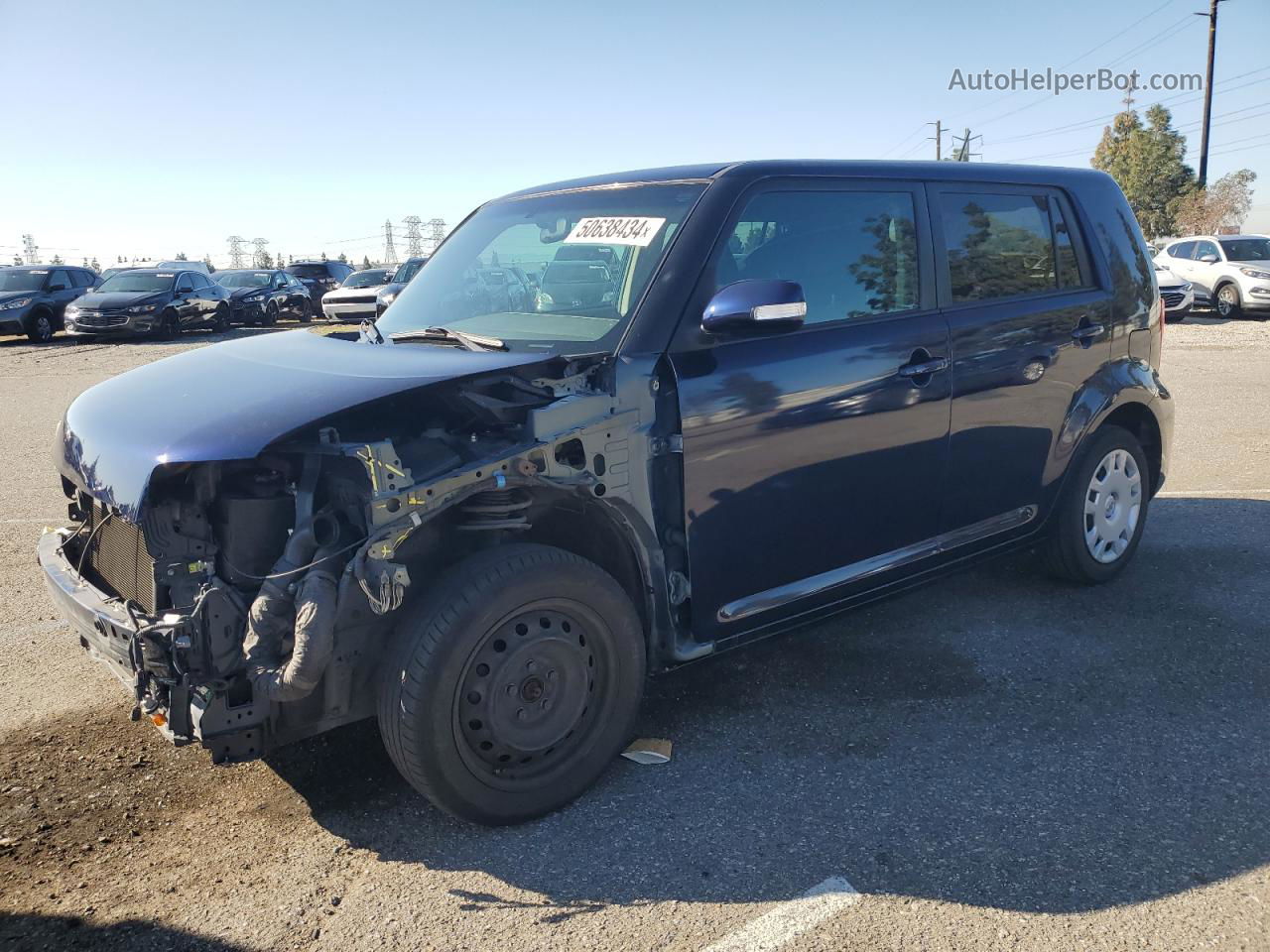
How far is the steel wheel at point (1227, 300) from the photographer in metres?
21.5

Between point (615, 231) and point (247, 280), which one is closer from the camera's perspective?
point (615, 231)

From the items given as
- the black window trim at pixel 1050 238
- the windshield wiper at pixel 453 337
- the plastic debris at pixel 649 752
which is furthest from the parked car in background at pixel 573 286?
the plastic debris at pixel 649 752

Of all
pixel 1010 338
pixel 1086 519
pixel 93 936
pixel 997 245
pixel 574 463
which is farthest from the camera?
pixel 1086 519

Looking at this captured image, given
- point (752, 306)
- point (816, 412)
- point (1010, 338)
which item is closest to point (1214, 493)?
point (1010, 338)

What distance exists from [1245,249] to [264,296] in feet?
77.6

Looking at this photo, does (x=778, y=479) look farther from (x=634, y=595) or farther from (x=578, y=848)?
(x=578, y=848)

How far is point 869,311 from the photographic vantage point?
3.79 m

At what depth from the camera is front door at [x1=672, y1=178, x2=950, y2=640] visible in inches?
A: 131

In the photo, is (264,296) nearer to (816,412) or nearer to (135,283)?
(135,283)

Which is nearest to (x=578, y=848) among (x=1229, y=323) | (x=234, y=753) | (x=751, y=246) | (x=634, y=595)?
(x=634, y=595)

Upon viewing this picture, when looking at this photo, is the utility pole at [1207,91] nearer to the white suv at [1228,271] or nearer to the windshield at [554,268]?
the white suv at [1228,271]

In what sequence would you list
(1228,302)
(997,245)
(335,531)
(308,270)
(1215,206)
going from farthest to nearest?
(1215,206) < (308,270) < (1228,302) < (997,245) < (335,531)

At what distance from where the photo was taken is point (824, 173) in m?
3.80

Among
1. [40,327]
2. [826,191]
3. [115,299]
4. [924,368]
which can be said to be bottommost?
[40,327]
